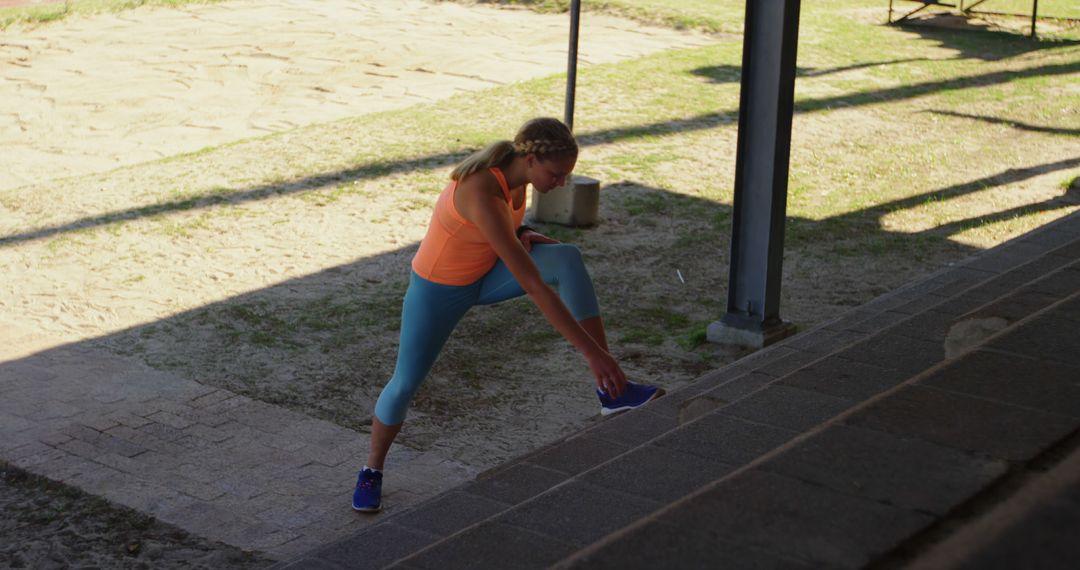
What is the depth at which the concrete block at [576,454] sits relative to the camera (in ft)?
14.5

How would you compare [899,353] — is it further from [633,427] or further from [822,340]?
[633,427]

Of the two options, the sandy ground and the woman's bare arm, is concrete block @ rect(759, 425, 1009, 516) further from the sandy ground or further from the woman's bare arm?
the sandy ground

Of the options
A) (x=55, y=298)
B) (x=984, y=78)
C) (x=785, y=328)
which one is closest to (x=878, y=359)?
(x=785, y=328)

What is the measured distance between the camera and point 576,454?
14.8 ft

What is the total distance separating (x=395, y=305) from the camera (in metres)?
7.16

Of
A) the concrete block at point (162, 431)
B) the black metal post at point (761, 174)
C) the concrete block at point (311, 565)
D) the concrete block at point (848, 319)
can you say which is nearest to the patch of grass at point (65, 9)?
the concrete block at point (162, 431)

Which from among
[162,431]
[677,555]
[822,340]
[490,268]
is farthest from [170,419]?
[677,555]

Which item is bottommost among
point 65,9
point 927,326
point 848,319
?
point 848,319

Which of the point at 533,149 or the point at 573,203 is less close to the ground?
the point at 533,149

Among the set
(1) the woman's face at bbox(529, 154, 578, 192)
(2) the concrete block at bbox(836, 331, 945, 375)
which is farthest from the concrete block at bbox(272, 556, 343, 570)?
(2) the concrete block at bbox(836, 331, 945, 375)

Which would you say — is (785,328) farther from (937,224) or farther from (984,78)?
(984,78)

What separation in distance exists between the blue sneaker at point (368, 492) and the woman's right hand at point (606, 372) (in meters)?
1.08

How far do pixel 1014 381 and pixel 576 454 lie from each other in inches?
63.3

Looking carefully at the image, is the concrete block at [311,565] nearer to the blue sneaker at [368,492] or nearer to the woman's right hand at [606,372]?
the blue sneaker at [368,492]
